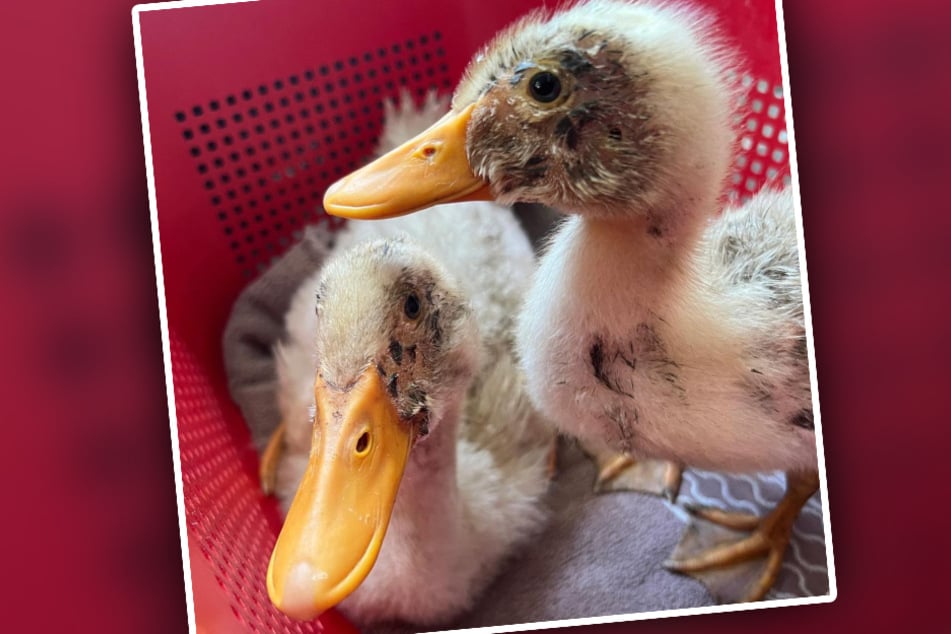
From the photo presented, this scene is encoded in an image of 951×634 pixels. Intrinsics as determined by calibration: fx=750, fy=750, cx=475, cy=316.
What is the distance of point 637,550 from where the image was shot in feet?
2.92

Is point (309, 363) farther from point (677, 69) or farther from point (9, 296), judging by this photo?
point (677, 69)

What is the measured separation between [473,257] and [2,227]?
19.8 inches

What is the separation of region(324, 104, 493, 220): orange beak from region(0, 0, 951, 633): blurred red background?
24 cm

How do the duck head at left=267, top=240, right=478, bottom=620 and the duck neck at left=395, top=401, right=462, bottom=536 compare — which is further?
the duck neck at left=395, top=401, right=462, bottom=536

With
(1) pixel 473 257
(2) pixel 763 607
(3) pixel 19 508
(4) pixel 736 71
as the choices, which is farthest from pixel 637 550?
(3) pixel 19 508

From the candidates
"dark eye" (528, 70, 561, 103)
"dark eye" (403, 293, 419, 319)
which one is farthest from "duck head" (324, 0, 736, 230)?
"dark eye" (403, 293, 419, 319)

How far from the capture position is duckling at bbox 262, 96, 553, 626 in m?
0.62

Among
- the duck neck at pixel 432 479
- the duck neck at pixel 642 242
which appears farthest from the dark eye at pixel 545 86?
the duck neck at pixel 432 479

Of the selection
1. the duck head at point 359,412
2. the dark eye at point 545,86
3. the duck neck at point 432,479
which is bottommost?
the duck neck at point 432,479

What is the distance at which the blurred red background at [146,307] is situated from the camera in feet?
2.20

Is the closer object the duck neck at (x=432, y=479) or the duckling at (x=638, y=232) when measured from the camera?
the duckling at (x=638, y=232)

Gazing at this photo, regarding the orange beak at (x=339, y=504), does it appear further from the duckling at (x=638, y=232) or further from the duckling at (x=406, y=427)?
the duckling at (x=638, y=232)

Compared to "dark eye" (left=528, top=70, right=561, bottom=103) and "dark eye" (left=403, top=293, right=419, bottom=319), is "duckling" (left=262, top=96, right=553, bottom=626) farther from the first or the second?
"dark eye" (left=528, top=70, right=561, bottom=103)

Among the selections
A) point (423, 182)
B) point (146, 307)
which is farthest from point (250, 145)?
point (423, 182)
